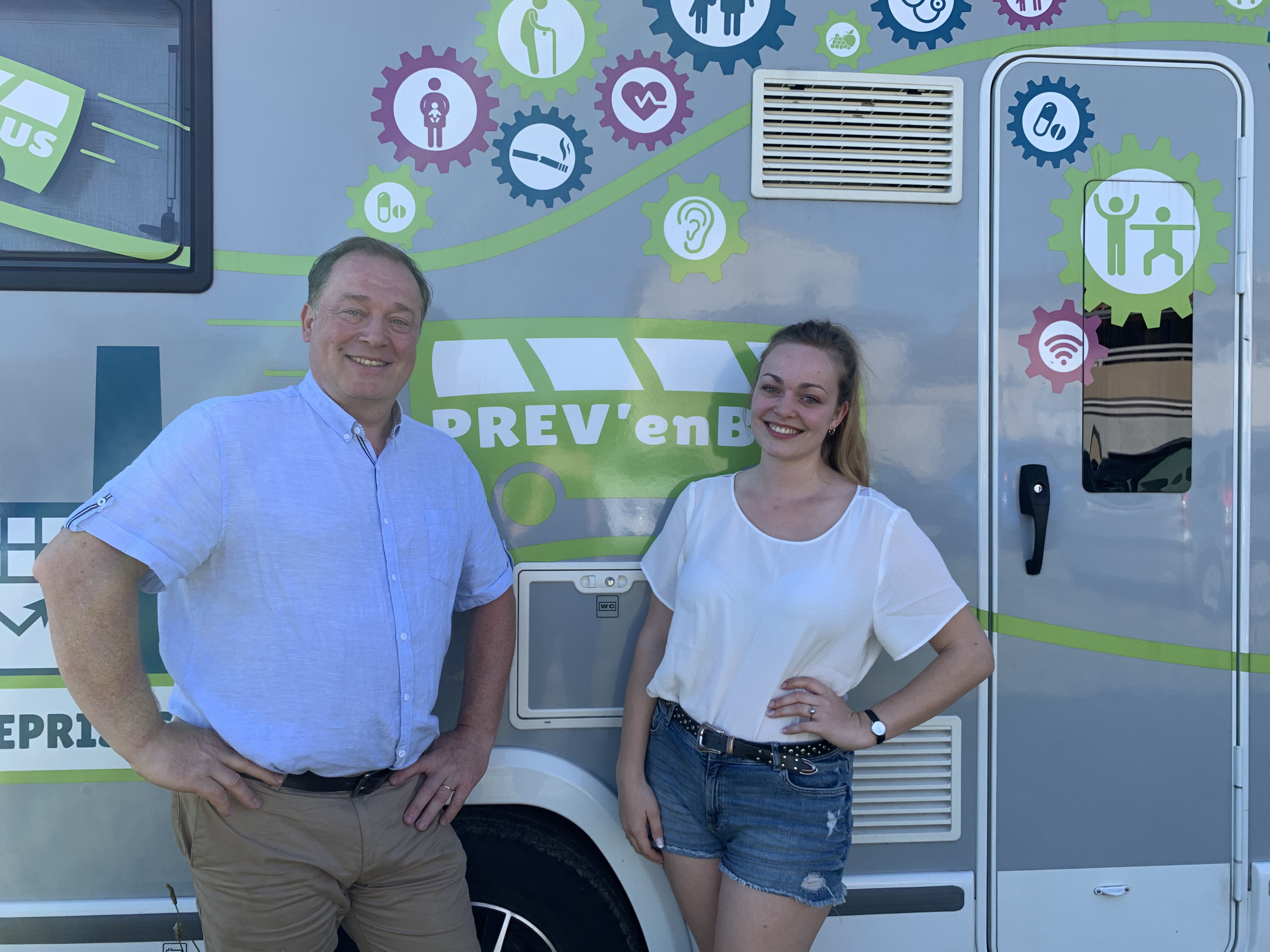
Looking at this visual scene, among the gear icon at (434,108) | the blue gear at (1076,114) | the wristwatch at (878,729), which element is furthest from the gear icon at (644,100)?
the wristwatch at (878,729)

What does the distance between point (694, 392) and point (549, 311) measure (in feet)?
1.27

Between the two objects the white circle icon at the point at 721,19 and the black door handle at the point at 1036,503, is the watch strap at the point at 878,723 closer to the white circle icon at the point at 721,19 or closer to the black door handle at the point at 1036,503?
the black door handle at the point at 1036,503

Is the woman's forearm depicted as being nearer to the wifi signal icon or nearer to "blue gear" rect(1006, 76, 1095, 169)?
the wifi signal icon

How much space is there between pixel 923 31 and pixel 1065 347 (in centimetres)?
82

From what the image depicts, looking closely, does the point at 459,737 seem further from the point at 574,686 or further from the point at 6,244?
the point at 6,244

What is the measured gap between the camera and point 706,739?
1.77 metres

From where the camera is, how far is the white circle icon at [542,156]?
1952 millimetres

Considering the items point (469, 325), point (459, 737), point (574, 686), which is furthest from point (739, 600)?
point (469, 325)

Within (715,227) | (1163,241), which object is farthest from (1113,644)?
(715,227)

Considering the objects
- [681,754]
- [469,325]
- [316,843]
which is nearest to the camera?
[316,843]

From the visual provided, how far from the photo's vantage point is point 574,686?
2.01 meters

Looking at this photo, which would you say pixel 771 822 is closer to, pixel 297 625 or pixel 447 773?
pixel 447 773

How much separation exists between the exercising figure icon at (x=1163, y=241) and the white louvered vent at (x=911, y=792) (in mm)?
1199

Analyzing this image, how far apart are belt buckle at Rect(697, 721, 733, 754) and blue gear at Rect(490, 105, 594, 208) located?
121 centimetres
